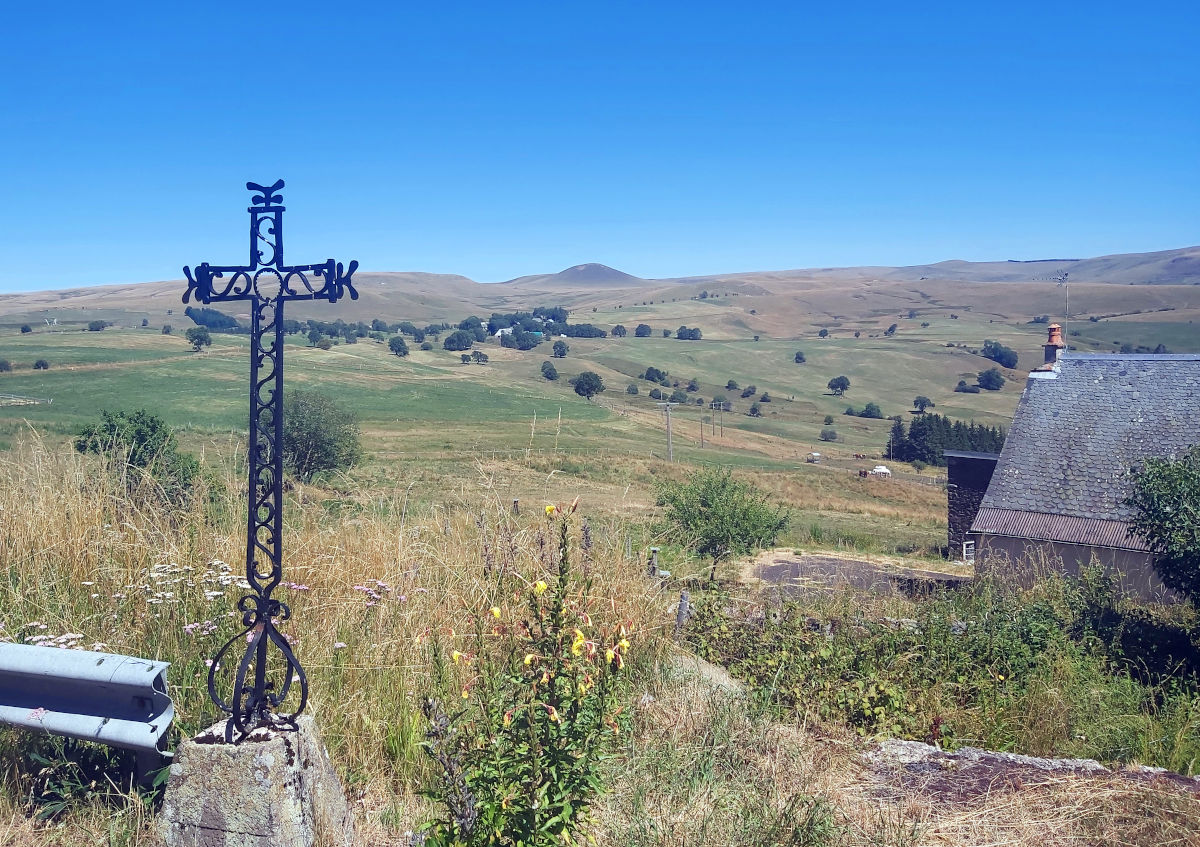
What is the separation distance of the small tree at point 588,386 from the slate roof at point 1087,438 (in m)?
55.3

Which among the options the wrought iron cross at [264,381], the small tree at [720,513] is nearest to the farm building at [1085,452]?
the small tree at [720,513]

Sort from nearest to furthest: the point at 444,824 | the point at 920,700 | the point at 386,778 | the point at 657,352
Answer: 1. the point at 444,824
2. the point at 386,778
3. the point at 920,700
4. the point at 657,352

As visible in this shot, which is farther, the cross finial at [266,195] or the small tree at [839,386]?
the small tree at [839,386]

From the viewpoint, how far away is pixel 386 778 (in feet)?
11.4

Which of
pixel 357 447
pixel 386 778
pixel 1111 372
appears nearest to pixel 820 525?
pixel 1111 372

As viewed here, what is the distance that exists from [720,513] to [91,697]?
18762 mm

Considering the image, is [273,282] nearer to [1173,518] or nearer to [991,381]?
[1173,518]

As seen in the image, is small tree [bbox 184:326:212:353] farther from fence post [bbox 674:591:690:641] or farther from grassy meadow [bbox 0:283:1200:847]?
fence post [bbox 674:591:690:641]

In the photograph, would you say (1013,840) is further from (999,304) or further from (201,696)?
(999,304)

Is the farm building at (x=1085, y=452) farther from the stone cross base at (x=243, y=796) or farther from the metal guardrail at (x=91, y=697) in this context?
the metal guardrail at (x=91, y=697)

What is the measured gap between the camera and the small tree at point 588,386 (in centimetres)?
7775

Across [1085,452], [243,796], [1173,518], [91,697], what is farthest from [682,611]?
[1085,452]

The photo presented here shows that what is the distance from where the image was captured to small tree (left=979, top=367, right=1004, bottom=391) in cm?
10019

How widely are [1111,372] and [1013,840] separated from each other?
22551mm
